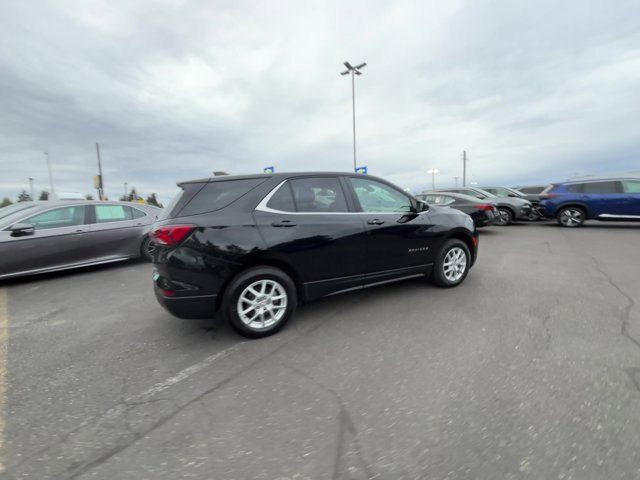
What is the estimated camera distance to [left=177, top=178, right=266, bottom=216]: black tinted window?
312cm

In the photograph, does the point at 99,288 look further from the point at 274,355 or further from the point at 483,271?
the point at 483,271

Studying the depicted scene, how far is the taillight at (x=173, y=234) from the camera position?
9.62 ft

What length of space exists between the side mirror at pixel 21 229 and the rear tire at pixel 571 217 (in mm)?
14742

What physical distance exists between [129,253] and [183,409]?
553cm

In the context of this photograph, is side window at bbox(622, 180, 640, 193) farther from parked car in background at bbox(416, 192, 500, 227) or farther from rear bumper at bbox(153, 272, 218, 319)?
rear bumper at bbox(153, 272, 218, 319)

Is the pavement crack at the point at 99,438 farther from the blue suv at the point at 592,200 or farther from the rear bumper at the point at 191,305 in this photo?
the blue suv at the point at 592,200

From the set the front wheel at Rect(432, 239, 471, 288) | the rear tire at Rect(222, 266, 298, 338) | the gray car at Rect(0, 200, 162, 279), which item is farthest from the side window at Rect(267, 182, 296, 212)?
the gray car at Rect(0, 200, 162, 279)

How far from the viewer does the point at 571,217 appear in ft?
37.1

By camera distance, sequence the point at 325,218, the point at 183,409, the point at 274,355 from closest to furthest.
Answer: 1. the point at 183,409
2. the point at 274,355
3. the point at 325,218

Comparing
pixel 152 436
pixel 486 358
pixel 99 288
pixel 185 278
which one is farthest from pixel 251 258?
pixel 99 288

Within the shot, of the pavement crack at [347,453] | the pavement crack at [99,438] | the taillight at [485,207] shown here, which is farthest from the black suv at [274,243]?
the taillight at [485,207]

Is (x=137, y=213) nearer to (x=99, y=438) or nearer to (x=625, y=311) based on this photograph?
(x=99, y=438)

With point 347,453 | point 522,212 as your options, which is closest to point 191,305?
point 347,453

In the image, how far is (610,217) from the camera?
10516 millimetres
